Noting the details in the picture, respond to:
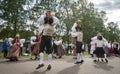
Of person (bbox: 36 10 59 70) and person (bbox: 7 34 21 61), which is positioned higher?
person (bbox: 36 10 59 70)

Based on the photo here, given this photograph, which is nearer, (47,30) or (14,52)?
(47,30)

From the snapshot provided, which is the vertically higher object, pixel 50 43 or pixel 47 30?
pixel 47 30

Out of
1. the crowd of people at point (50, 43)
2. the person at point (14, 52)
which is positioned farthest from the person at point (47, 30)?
the person at point (14, 52)

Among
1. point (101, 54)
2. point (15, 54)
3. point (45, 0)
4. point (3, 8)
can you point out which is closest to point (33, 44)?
point (15, 54)

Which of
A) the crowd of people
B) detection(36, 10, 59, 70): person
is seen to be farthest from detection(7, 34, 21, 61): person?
detection(36, 10, 59, 70): person

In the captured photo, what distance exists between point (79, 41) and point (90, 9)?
199 feet

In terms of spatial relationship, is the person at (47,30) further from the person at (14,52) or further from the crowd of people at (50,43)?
the person at (14,52)

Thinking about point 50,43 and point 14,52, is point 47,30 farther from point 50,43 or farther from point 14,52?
point 14,52

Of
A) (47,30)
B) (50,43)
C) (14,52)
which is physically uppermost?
(47,30)

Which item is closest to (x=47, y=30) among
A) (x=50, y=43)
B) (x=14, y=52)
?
(x=50, y=43)

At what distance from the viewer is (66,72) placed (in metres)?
9.41

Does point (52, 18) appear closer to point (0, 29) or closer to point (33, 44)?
point (33, 44)

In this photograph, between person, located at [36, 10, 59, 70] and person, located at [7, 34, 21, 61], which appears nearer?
person, located at [36, 10, 59, 70]

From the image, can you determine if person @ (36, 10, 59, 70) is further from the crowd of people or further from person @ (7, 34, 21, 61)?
person @ (7, 34, 21, 61)
